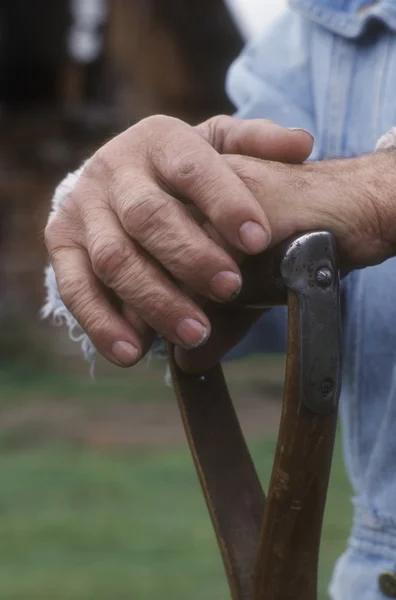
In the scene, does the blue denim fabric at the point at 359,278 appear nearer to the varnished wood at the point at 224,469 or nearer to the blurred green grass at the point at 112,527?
the varnished wood at the point at 224,469

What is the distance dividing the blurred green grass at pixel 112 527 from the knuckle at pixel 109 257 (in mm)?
3715

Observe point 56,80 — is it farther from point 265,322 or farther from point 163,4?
point 265,322

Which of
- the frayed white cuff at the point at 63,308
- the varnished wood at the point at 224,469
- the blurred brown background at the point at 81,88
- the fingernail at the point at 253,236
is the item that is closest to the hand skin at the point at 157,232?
the fingernail at the point at 253,236

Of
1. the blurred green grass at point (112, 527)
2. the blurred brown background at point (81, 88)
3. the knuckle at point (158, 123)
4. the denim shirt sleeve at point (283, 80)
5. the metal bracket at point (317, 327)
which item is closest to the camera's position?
the metal bracket at point (317, 327)

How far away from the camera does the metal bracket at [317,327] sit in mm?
1102

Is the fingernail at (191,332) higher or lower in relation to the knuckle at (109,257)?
lower

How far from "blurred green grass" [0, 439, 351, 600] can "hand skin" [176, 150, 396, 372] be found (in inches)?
144

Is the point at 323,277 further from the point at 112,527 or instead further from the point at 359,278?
the point at 112,527

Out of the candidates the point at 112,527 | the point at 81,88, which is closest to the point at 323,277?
the point at 112,527

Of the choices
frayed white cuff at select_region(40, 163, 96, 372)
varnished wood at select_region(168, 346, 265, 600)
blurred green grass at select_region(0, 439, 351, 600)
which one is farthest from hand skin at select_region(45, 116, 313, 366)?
blurred green grass at select_region(0, 439, 351, 600)

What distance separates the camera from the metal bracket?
1.10m

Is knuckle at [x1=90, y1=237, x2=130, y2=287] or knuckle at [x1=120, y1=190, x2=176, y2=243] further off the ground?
knuckle at [x1=120, y1=190, x2=176, y2=243]

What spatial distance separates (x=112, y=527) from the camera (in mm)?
6191

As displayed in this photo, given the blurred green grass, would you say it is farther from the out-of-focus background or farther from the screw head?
the screw head
